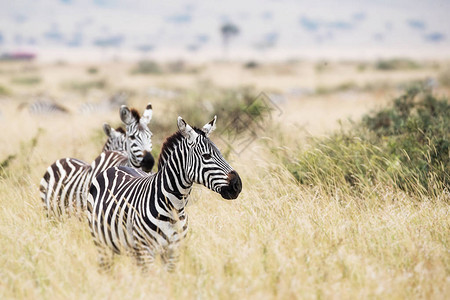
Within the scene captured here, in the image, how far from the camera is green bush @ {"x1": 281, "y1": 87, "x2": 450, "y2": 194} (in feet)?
20.6

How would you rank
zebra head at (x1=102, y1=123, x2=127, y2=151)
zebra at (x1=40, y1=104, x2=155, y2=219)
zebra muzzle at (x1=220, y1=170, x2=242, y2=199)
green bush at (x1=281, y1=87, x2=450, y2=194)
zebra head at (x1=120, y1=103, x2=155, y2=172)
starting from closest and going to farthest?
zebra muzzle at (x1=220, y1=170, x2=242, y2=199) → zebra at (x1=40, y1=104, x2=155, y2=219) → green bush at (x1=281, y1=87, x2=450, y2=194) → zebra head at (x1=120, y1=103, x2=155, y2=172) → zebra head at (x1=102, y1=123, x2=127, y2=151)

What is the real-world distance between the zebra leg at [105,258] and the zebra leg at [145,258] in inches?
10.9

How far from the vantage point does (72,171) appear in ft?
20.0

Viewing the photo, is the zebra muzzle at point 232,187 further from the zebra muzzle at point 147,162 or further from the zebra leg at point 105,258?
the zebra muzzle at point 147,162

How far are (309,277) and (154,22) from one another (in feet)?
627

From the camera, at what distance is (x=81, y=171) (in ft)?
19.9

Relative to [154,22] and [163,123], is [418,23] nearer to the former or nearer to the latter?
[154,22]

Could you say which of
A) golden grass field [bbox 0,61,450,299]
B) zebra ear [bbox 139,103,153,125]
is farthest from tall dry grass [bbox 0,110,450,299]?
zebra ear [bbox 139,103,153,125]

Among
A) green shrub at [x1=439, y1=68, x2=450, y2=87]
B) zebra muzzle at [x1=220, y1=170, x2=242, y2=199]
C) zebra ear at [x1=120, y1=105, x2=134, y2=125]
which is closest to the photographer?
zebra muzzle at [x1=220, y1=170, x2=242, y2=199]

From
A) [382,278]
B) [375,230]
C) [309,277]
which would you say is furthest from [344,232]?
[309,277]

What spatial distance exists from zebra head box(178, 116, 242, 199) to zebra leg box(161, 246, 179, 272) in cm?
64

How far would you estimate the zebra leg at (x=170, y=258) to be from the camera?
417cm

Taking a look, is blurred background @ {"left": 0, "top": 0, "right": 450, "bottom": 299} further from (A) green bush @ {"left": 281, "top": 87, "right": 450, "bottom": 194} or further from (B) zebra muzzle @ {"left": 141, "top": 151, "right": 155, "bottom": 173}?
(B) zebra muzzle @ {"left": 141, "top": 151, "right": 155, "bottom": 173}

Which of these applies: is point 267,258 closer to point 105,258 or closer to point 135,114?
point 105,258
